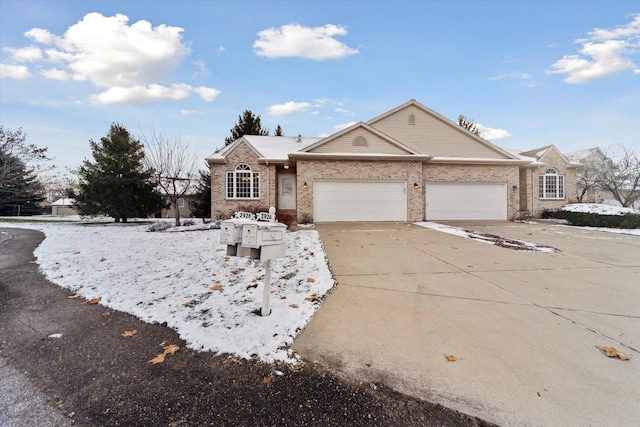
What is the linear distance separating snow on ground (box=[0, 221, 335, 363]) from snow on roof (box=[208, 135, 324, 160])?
8.73 metres

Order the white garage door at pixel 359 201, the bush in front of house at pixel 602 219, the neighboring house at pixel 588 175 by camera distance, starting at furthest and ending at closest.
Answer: the neighboring house at pixel 588 175
the white garage door at pixel 359 201
the bush in front of house at pixel 602 219

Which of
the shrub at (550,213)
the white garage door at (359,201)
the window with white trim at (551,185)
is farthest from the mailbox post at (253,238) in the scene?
the window with white trim at (551,185)

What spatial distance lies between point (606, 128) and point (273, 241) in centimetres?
2258

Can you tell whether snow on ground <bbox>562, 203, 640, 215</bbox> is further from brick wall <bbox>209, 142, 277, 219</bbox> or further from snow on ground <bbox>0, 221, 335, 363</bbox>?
brick wall <bbox>209, 142, 277, 219</bbox>

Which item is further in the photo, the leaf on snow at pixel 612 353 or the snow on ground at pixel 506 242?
the snow on ground at pixel 506 242

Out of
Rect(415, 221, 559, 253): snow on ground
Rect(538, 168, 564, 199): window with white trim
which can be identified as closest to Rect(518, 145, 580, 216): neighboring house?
Rect(538, 168, 564, 199): window with white trim

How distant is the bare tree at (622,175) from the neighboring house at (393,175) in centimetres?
155

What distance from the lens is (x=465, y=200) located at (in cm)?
1505

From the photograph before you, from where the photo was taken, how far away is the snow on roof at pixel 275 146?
1516cm

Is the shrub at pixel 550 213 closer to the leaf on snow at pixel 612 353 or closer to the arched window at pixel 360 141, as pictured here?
the arched window at pixel 360 141

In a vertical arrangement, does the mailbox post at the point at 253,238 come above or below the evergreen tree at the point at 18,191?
below

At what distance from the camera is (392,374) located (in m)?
2.25

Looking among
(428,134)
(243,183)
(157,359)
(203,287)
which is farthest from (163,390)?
(428,134)

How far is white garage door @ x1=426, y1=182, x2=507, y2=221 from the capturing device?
48.9 ft
